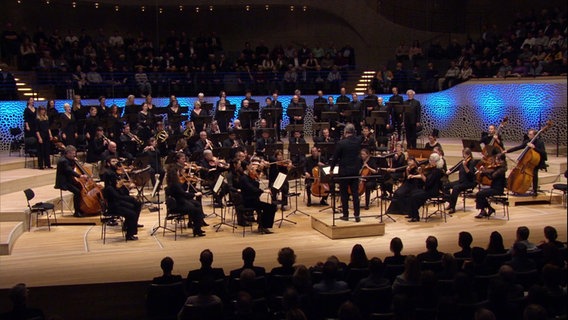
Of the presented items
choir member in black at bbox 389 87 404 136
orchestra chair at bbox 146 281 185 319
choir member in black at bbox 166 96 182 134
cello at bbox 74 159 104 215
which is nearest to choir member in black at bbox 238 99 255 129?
choir member in black at bbox 166 96 182 134

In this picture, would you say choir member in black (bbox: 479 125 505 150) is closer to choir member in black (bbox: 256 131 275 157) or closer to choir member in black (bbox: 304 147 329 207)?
choir member in black (bbox: 304 147 329 207)

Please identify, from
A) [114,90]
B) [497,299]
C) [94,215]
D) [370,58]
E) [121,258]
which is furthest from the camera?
[370,58]

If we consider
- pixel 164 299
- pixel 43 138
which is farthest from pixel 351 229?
pixel 43 138

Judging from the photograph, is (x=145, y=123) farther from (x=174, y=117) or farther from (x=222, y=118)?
(x=222, y=118)

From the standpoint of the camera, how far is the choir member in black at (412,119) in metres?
15.6

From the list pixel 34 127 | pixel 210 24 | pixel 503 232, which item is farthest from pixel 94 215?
pixel 210 24

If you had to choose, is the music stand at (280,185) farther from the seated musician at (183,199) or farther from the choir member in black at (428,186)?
the choir member in black at (428,186)

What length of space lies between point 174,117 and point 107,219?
4.76 meters

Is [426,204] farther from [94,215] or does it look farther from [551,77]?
[94,215]

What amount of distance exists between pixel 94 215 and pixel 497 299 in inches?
292

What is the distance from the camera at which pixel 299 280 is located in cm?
624

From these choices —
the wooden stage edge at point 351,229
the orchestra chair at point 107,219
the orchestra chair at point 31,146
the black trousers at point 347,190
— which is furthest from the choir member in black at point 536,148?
the orchestra chair at point 31,146

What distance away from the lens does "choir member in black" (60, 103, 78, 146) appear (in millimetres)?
14414

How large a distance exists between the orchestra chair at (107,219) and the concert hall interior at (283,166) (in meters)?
0.05
